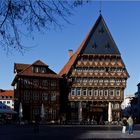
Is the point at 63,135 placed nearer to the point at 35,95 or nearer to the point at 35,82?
the point at 35,95

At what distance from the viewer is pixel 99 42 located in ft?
274

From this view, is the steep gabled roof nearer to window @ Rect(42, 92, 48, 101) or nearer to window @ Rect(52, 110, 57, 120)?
window @ Rect(42, 92, 48, 101)

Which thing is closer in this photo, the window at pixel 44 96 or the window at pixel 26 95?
the window at pixel 26 95

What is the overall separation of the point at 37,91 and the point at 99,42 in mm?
14621

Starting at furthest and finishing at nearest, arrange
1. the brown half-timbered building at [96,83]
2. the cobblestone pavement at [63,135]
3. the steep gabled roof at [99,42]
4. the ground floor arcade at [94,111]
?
the steep gabled roof at [99,42] < the brown half-timbered building at [96,83] < the ground floor arcade at [94,111] < the cobblestone pavement at [63,135]

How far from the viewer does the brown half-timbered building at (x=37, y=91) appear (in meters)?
78.9

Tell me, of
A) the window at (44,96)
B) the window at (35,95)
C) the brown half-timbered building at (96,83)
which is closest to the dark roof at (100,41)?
the brown half-timbered building at (96,83)

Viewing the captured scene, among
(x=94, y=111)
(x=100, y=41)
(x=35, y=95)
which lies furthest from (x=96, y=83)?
(x=35, y=95)

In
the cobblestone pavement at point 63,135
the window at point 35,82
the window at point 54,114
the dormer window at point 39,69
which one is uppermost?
the dormer window at point 39,69

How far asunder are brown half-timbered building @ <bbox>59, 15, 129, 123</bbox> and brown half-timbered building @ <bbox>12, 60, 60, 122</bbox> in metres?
2.57

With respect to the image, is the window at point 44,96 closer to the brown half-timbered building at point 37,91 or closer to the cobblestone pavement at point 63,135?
the brown half-timbered building at point 37,91

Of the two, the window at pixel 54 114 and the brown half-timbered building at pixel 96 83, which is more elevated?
the brown half-timbered building at pixel 96 83

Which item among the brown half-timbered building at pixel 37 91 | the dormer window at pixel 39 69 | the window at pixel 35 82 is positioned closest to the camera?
the brown half-timbered building at pixel 37 91

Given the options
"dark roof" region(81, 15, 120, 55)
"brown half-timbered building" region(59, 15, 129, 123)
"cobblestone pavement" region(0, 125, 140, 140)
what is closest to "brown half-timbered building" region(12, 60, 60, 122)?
"brown half-timbered building" region(59, 15, 129, 123)
